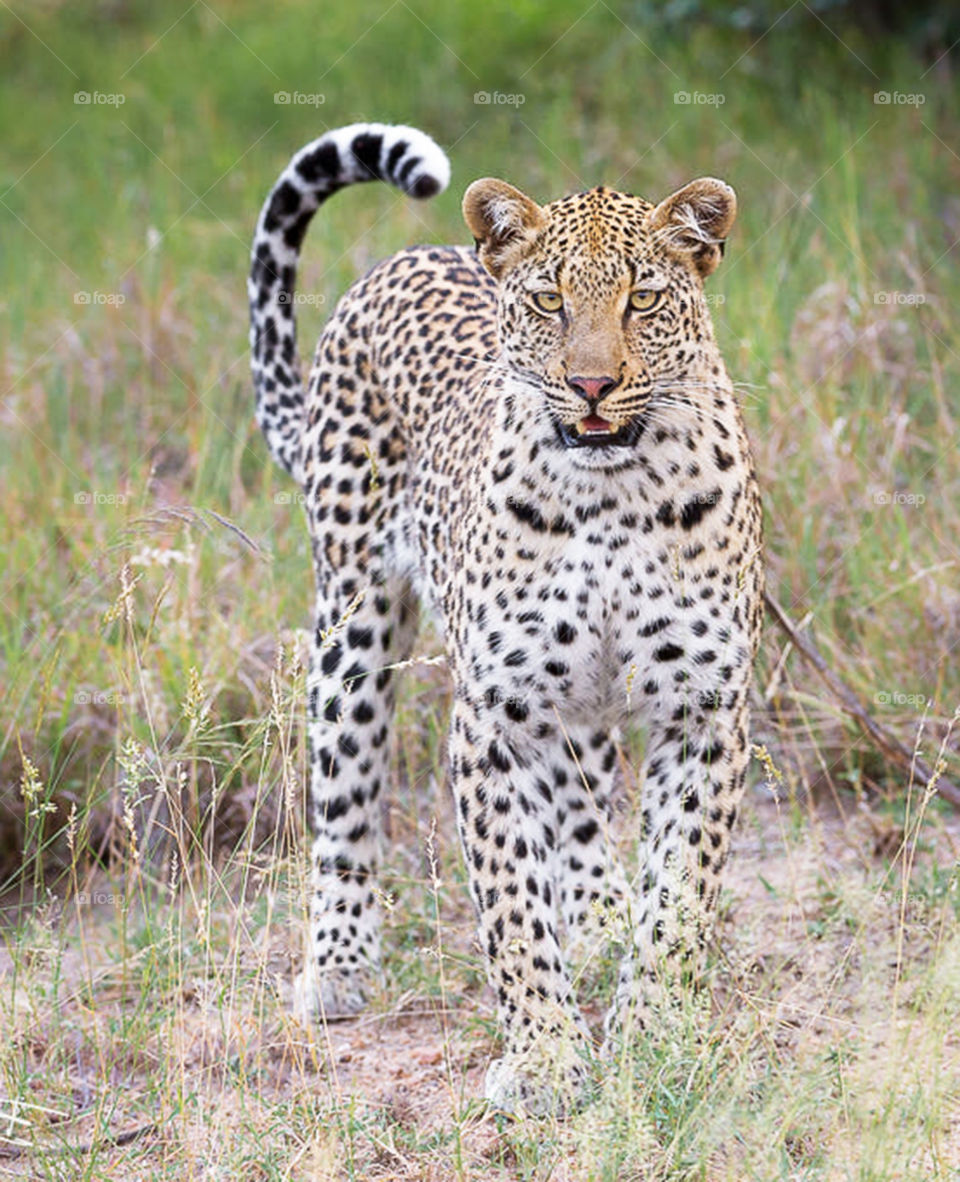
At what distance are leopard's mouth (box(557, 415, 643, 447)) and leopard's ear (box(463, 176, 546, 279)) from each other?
1.54ft

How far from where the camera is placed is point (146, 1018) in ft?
15.1

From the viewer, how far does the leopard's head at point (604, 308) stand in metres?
4.02

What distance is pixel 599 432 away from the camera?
4.02 meters

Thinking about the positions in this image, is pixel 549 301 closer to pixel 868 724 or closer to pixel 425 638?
pixel 868 724

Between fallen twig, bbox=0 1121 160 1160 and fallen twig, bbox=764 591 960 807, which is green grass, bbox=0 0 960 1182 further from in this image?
fallen twig, bbox=764 591 960 807

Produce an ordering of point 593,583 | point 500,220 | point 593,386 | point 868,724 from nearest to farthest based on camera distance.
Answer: point 593,386
point 593,583
point 500,220
point 868,724

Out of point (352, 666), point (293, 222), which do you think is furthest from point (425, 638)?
point (293, 222)

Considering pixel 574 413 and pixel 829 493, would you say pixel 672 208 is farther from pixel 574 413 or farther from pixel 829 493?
pixel 829 493

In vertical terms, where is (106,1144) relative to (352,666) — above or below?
below

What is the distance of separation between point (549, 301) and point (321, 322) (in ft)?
15.3

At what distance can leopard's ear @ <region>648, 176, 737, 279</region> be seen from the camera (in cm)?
416

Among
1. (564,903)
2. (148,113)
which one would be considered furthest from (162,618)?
(148,113)

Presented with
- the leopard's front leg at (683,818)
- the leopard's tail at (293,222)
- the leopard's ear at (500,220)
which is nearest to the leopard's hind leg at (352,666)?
the leopard's tail at (293,222)

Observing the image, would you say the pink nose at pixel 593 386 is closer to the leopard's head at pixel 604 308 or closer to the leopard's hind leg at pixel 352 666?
the leopard's head at pixel 604 308
